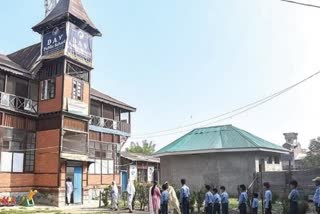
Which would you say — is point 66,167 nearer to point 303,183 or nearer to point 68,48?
point 68,48

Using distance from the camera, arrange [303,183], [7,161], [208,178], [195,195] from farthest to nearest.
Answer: [208,178] → [7,161] → [303,183] → [195,195]

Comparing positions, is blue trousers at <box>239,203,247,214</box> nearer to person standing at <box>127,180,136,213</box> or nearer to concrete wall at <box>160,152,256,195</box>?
person standing at <box>127,180,136,213</box>

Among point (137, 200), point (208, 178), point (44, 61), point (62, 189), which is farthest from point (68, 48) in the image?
point (208, 178)

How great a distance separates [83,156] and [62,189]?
3154 millimetres

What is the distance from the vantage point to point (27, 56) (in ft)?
90.3

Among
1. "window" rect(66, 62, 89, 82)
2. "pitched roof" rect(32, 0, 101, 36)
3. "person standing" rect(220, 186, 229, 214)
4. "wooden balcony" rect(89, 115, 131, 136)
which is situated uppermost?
"pitched roof" rect(32, 0, 101, 36)

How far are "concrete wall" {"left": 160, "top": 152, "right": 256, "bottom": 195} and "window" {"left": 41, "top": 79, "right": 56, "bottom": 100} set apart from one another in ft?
33.0

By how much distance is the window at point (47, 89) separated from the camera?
25.1 m

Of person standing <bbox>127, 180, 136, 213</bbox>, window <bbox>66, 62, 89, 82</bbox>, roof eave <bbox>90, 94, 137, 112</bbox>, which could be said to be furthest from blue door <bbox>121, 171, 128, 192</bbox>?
person standing <bbox>127, 180, 136, 213</bbox>

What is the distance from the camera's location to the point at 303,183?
20609 mm

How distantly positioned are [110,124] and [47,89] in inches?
309

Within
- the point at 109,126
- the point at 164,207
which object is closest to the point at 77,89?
the point at 109,126

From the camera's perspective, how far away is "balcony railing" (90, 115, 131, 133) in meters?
30.2

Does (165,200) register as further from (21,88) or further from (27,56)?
(27,56)
